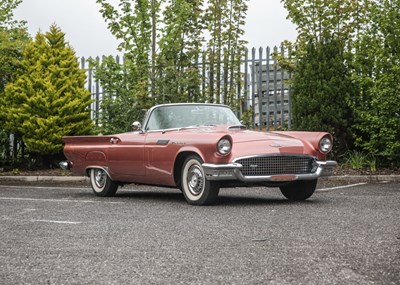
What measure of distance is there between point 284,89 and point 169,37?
11.8ft

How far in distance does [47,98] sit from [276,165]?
8670 millimetres

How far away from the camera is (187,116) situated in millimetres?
10141

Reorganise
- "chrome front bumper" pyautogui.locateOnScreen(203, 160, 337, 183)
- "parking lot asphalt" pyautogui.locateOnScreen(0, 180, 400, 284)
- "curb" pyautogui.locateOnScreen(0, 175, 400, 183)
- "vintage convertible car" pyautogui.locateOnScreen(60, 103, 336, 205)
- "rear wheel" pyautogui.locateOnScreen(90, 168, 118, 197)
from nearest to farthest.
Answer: "parking lot asphalt" pyautogui.locateOnScreen(0, 180, 400, 284) → "chrome front bumper" pyautogui.locateOnScreen(203, 160, 337, 183) → "vintage convertible car" pyautogui.locateOnScreen(60, 103, 336, 205) → "rear wheel" pyautogui.locateOnScreen(90, 168, 118, 197) → "curb" pyautogui.locateOnScreen(0, 175, 400, 183)

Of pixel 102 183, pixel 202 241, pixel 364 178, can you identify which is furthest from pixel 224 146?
pixel 364 178

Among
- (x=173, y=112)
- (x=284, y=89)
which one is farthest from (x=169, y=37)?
(x=173, y=112)

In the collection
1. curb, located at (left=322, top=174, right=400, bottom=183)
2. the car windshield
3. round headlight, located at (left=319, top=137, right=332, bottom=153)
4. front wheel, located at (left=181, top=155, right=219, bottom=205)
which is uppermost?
the car windshield

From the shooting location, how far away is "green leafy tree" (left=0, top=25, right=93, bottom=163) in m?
16.0

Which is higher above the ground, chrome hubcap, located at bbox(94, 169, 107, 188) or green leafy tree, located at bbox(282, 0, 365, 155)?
green leafy tree, located at bbox(282, 0, 365, 155)

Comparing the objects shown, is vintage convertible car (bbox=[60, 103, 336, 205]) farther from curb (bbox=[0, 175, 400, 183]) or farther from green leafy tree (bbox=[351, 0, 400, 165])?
green leafy tree (bbox=[351, 0, 400, 165])

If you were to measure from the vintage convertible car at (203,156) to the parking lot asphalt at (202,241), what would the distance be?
1.00 ft

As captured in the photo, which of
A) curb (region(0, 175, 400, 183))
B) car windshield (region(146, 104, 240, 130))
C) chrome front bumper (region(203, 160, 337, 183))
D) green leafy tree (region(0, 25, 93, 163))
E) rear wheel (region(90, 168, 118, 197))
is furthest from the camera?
green leafy tree (region(0, 25, 93, 163))

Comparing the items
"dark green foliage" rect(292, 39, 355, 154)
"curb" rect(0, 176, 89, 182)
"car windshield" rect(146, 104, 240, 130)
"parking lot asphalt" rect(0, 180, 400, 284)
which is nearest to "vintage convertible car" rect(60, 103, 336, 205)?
"car windshield" rect(146, 104, 240, 130)

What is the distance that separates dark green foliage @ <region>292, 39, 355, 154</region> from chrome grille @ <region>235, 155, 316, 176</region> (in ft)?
19.1

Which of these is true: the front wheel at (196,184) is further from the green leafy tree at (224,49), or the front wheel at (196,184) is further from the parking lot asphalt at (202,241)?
the green leafy tree at (224,49)
